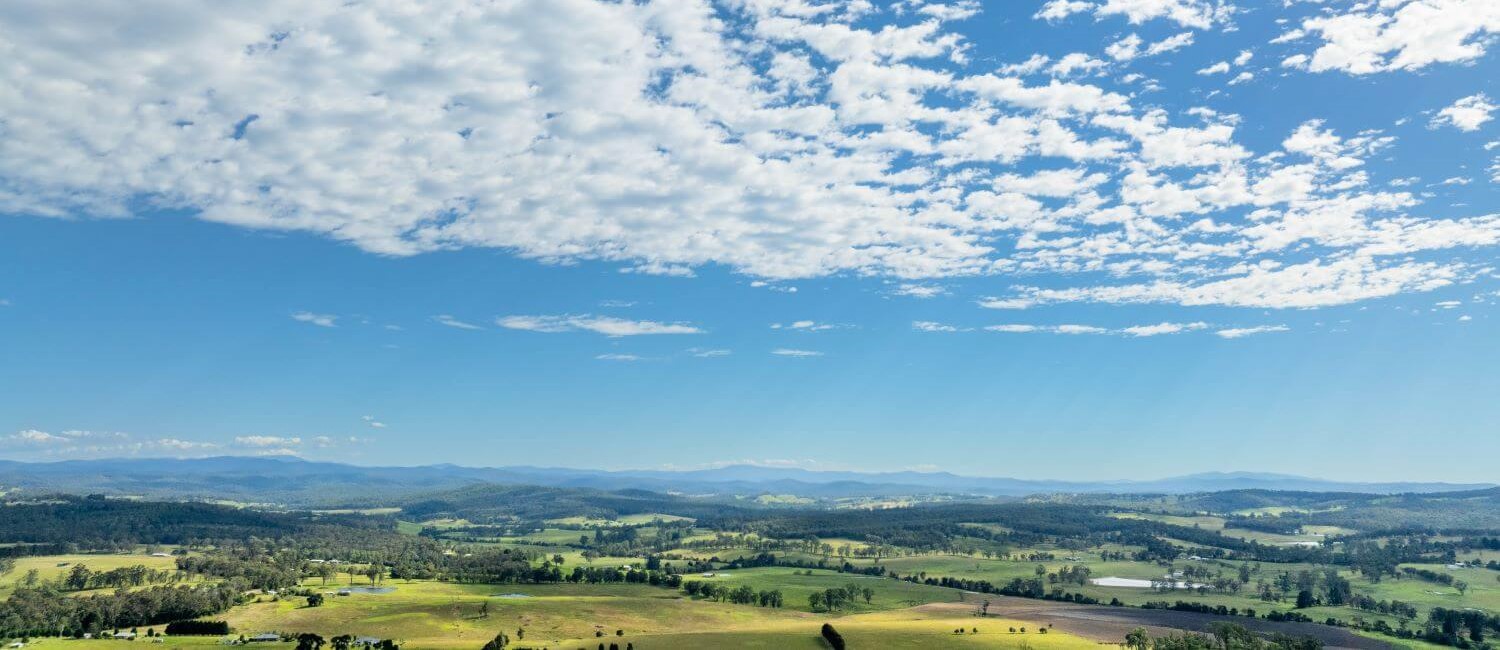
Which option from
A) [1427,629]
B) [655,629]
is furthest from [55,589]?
[1427,629]

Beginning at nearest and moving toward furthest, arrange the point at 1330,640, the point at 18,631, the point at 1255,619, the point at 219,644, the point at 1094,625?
the point at 219,644 < the point at 18,631 < the point at 1330,640 < the point at 1094,625 < the point at 1255,619

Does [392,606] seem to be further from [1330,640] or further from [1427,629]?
[1427,629]

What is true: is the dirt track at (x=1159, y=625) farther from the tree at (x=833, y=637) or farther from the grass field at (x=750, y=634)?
the tree at (x=833, y=637)

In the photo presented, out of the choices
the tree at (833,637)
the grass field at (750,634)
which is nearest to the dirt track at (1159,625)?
the grass field at (750,634)

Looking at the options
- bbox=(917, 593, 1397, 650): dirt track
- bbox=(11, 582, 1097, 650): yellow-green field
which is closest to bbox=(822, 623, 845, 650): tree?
bbox=(11, 582, 1097, 650): yellow-green field

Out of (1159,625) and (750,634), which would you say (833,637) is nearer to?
(750,634)

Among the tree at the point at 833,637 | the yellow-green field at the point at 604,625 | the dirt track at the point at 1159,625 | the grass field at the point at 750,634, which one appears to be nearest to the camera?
the tree at the point at 833,637

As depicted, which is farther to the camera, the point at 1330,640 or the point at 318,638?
the point at 1330,640

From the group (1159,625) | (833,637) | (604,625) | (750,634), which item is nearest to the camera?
(833,637)

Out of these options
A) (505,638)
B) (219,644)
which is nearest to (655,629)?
(505,638)

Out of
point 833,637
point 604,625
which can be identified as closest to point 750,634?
point 833,637

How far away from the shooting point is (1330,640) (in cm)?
16725

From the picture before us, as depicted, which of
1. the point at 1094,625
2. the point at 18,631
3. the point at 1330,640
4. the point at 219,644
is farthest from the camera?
the point at 1094,625

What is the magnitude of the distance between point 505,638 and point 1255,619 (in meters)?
161
